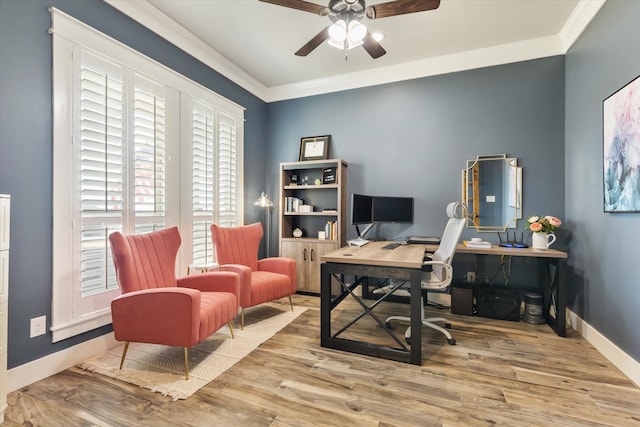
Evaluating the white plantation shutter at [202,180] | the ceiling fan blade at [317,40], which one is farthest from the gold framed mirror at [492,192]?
the white plantation shutter at [202,180]

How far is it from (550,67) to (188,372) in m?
4.67

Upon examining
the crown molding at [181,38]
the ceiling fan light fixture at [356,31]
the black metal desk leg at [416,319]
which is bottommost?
the black metal desk leg at [416,319]

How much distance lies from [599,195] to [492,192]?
1069mm

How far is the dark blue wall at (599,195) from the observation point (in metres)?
2.06

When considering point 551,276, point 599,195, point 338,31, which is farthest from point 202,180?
point 551,276

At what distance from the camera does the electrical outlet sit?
197 centimetres

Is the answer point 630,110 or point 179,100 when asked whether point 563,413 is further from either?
point 179,100

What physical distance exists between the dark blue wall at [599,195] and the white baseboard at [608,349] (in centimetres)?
4

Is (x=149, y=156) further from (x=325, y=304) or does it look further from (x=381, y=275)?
(x=381, y=275)

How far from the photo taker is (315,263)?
397 centimetres

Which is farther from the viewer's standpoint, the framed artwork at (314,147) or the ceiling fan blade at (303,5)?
the framed artwork at (314,147)

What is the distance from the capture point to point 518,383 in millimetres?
1953

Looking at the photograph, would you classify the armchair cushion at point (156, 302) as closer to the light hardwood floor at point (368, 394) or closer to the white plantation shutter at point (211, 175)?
the light hardwood floor at point (368, 394)

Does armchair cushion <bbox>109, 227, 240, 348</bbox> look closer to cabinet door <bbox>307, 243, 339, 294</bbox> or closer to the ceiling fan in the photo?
cabinet door <bbox>307, 243, 339, 294</bbox>
